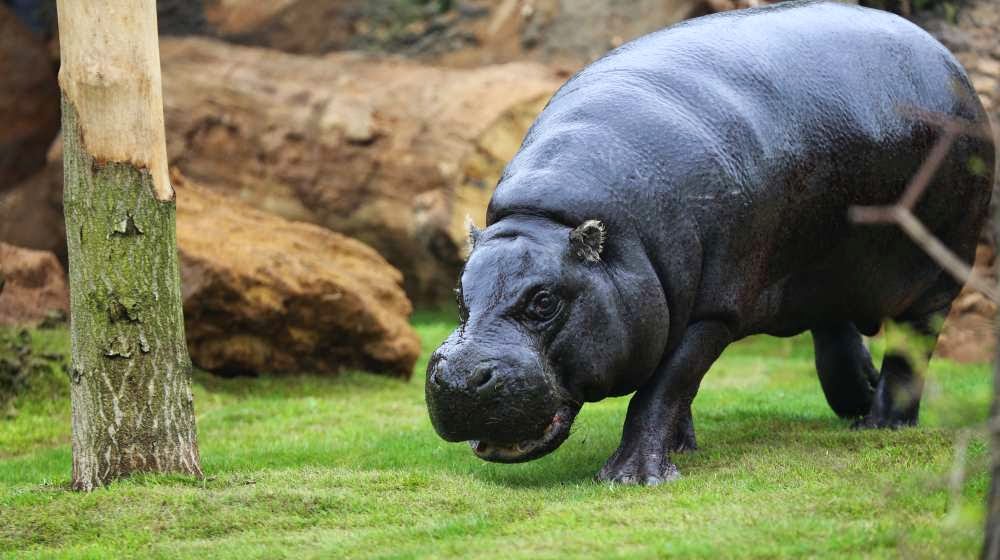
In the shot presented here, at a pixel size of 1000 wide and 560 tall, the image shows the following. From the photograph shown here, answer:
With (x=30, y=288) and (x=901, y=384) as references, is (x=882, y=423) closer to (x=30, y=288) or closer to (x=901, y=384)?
(x=901, y=384)

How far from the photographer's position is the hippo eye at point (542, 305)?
6074 mm

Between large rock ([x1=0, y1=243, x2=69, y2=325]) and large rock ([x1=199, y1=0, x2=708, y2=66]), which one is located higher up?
large rock ([x1=199, y1=0, x2=708, y2=66])

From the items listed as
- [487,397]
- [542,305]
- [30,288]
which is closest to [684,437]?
[542,305]

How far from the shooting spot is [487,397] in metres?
5.84

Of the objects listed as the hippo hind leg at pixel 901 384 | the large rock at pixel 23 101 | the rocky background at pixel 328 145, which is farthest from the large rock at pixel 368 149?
the hippo hind leg at pixel 901 384

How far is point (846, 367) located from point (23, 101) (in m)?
11.3

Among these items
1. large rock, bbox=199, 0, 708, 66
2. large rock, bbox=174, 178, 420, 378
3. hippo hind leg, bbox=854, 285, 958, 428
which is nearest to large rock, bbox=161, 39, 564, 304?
large rock, bbox=199, 0, 708, 66

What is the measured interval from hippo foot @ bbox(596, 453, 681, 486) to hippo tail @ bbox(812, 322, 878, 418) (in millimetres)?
2260

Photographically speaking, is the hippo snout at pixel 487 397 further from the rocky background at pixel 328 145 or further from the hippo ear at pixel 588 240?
the rocky background at pixel 328 145

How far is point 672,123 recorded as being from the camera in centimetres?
663

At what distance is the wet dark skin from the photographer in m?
6.09

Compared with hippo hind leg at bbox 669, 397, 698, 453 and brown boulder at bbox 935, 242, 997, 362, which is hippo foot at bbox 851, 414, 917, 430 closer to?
hippo hind leg at bbox 669, 397, 698, 453

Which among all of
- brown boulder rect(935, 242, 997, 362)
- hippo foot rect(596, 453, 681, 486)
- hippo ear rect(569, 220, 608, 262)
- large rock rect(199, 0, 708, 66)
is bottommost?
brown boulder rect(935, 242, 997, 362)

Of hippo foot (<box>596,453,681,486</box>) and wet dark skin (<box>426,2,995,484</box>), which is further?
hippo foot (<box>596,453,681,486</box>)
